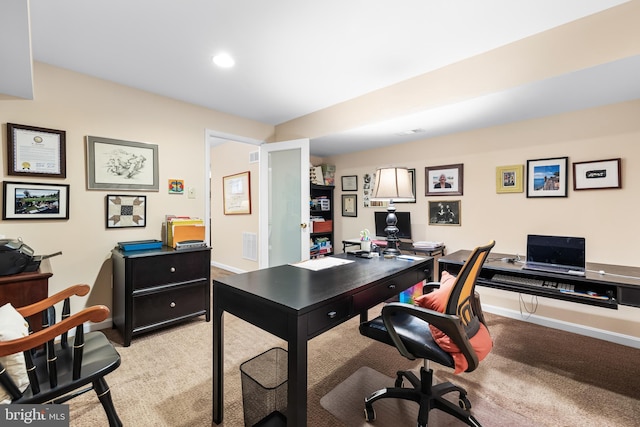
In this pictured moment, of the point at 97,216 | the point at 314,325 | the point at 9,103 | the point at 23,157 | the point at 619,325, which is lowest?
the point at 619,325

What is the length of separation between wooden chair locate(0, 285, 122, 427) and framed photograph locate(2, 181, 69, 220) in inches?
52.3

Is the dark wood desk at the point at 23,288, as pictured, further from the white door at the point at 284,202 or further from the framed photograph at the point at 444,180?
the framed photograph at the point at 444,180

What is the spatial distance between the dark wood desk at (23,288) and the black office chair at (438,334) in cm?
197

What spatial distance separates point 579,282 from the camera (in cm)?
208

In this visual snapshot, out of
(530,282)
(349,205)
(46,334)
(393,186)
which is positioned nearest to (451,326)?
(393,186)

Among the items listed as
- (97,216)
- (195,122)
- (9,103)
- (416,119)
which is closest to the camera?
(9,103)

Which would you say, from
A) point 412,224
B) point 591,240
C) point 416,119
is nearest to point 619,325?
point 591,240

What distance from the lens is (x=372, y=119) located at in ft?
9.84

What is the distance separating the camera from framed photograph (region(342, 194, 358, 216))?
14.8 ft

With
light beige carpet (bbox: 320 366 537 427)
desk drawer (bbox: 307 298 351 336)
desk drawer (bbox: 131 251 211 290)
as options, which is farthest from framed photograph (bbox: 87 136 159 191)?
light beige carpet (bbox: 320 366 537 427)

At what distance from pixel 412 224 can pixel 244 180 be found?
2.84 m

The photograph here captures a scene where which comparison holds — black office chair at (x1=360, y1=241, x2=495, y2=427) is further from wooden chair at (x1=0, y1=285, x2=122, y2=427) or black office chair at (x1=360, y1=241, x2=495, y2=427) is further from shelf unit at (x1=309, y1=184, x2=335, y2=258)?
shelf unit at (x1=309, y1=184, x2=335, y2=258)

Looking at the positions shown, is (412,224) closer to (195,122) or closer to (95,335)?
(195,122)

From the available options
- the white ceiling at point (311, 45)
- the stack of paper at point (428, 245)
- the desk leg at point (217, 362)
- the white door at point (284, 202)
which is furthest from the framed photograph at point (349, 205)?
the desk leg at point (217, 362)
